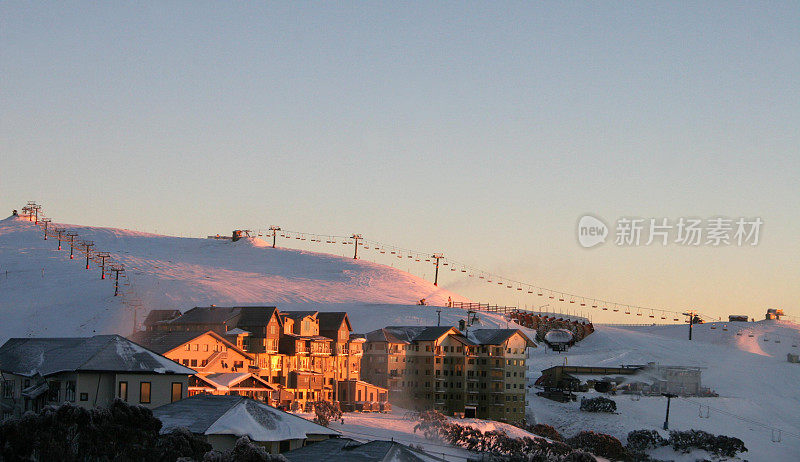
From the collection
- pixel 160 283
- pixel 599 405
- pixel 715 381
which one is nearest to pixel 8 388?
pixel 599 405

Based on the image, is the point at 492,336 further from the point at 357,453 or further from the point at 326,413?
the point at 357,453

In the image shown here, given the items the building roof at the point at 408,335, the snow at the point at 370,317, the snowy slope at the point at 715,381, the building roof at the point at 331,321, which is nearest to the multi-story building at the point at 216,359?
the snow at the point at 370,317

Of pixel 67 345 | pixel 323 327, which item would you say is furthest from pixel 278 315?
pixel 67 345

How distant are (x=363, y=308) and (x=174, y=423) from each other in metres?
102

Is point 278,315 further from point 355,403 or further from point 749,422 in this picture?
point 749,422

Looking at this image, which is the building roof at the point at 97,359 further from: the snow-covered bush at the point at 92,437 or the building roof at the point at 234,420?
the snow-covered bush at the point at 92,437

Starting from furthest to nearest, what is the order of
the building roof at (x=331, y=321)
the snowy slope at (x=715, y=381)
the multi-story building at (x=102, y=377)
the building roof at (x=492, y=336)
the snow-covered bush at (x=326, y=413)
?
the building roof at (x=492, y=336)
the building roof at (x=331, y=321)
the snowy slope at (x=715, y=381)
the snow-covered bush at (x=326, y=413)
the multi-story building at (x=102, y=377)

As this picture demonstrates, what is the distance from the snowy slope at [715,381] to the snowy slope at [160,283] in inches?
1223

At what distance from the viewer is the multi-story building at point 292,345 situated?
308ft

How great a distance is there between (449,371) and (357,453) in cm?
6465

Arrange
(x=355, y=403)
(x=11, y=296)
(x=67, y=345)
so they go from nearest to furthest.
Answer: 1. (x=67, y=345)
2. (x=355, y=403)
3. (x=11, y=296)

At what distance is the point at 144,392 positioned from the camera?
5672 cm

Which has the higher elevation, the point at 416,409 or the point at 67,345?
the point at 67,345

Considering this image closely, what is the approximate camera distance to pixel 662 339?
16700 centimetres
